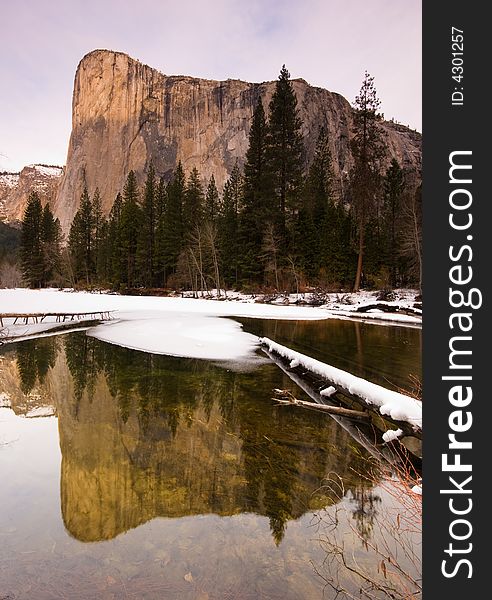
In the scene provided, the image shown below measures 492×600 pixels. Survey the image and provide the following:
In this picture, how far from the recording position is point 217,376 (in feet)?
27.5

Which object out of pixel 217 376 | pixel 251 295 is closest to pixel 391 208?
pixel 251 295

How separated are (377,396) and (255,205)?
3361cm

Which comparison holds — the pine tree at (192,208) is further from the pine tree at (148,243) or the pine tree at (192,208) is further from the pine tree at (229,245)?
the pine tree at (148,243)

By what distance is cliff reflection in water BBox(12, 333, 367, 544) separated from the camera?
3420mm

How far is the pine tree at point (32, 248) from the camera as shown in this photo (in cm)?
6006

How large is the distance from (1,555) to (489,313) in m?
3.79

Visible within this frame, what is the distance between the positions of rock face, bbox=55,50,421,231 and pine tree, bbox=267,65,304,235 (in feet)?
159

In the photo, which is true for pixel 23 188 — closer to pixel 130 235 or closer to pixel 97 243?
pixel 97 243

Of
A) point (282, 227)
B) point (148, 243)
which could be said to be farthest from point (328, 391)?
point (148, 243)

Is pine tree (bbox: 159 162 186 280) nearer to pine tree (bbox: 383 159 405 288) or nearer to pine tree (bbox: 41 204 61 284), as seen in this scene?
pine tree (bbox: 41 204 61 284)

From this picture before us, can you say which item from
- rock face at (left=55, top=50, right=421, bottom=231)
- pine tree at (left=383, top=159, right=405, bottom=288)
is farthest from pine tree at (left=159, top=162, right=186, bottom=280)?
rock face at (left=55, top=50, right=421, bottom=231)

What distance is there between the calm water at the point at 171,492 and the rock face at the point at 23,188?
166m

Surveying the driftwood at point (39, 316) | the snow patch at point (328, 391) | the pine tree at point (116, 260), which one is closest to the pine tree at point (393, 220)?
the driftwood at point (39, 316)

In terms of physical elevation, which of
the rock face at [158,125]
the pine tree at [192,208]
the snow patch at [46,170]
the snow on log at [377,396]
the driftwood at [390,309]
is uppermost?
the snow patch at [46,170]
